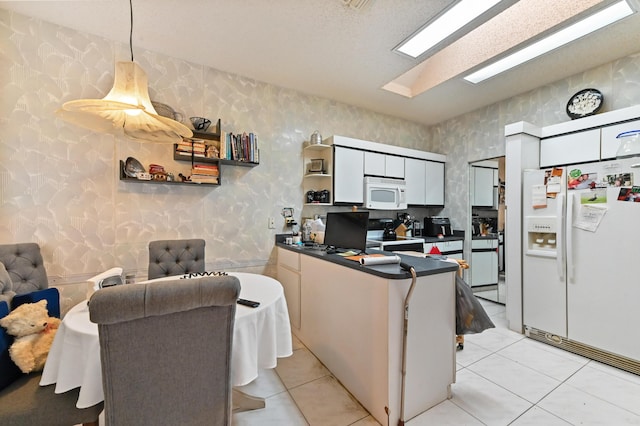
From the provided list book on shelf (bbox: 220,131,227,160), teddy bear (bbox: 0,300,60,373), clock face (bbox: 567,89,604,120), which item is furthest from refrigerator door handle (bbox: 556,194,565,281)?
teddy bear (bbox: 0,300,60,373)

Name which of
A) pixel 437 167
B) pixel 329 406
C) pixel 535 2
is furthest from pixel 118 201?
pixel 437 167

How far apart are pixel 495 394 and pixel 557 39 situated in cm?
308

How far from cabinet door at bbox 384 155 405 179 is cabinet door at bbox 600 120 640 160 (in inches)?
79.6

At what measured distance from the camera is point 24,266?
1.91 metres

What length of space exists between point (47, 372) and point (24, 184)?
182cm

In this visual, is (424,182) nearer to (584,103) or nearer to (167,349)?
(584,103)

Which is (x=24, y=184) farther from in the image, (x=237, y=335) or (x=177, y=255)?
(x=237, y=335)

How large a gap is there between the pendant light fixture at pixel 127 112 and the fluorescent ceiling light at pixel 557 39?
124 inches

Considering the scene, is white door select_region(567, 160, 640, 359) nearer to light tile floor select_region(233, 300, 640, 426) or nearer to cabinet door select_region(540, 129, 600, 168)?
light tile floor select_region(233, 300, 640, 426)

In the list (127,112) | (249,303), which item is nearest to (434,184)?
(249,303)

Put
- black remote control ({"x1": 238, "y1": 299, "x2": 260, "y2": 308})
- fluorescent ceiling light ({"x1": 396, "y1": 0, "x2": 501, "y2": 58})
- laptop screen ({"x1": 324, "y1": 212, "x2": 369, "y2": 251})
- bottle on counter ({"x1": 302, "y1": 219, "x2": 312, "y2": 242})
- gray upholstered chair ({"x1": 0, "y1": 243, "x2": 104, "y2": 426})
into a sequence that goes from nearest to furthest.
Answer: gray upholstered chair ({"x1": 0, "y1": 243, "x2": 104, "y2": 426})
black remote control ({"x1": 238, "y1": 299, "x2": 260, "y2": 308})
fluorescent ceiling light ({"x1": 396, "y1": 0, "x2": 501, "y2": 58})
laptop screen ({"x1": 324, "y1": 212, "x2": 369, "y2": 251})
bottle on counter ({"x1": 302, "y1": 219, "x2": 312, "y2": 242})

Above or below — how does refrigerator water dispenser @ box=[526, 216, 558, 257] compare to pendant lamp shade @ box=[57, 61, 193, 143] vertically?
below

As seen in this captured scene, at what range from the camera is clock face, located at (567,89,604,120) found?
2666 mm

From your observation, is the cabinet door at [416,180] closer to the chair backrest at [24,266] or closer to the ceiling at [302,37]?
the ceiling at [302,37]
